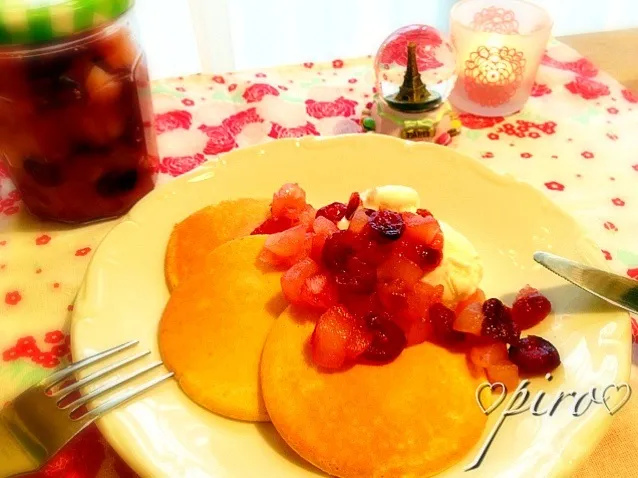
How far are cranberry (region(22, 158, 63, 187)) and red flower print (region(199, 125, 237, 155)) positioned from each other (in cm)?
49

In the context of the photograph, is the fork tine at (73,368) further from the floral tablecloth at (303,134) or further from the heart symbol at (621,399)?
the heart symbol at (621,399)

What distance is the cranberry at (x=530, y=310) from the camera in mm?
1056

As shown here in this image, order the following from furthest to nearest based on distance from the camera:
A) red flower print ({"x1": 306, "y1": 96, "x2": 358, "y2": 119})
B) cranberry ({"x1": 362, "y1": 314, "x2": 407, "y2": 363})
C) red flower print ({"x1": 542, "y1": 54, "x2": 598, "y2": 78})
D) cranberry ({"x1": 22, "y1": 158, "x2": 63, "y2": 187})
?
red flower print ({"x1": 542, "y1": 54, "x2": 598, "y2": 78})
red flower print ({"x1": 306, "y1": 96, "x2": 358, "y2": 119})
cranberry ({"x1": 22, "y1": 158, "x2": 63, "y2": 187})
cranberry ({"x1": 362, "y1": 314, "x2": 407, "y2": 363})

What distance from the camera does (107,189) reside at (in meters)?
1.35

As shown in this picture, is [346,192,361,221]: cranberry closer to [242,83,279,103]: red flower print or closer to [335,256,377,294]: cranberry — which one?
[335,256,377,294]: cranberry

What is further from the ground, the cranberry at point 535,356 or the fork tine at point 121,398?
the fork tine at point 121,398

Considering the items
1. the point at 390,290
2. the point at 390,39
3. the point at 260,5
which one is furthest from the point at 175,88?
the point at 390,290

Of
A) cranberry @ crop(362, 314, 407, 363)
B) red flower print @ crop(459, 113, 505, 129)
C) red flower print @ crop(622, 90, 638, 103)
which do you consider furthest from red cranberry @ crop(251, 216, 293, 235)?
red flower print @ crop(622, 90, 638, 103)

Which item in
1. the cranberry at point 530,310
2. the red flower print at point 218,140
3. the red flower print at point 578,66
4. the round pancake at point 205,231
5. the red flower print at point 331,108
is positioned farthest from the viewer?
the red flower print at point 578,66

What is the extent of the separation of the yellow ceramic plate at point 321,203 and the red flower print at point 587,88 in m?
0.79

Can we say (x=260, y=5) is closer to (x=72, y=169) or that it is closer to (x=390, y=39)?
(x=390, y=39)

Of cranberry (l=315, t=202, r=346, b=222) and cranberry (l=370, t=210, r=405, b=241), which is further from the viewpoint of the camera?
cranberry (l=315, t=202, r=346, b=222)

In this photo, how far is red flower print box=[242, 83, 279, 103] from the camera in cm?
189

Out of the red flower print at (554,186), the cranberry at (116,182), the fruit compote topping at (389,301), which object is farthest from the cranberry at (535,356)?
the cranberry at (116,182)
